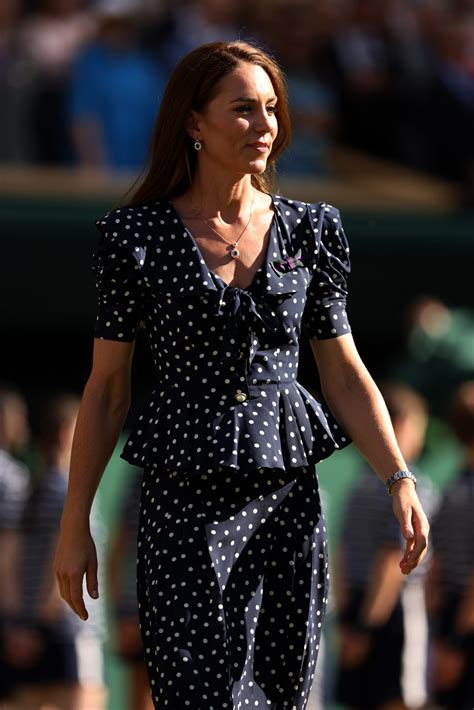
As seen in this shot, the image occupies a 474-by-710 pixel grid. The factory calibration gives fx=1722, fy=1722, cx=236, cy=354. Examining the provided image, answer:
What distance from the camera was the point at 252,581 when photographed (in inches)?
151

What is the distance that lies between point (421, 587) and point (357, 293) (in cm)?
301

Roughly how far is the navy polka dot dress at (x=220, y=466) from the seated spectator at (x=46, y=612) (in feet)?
10.7

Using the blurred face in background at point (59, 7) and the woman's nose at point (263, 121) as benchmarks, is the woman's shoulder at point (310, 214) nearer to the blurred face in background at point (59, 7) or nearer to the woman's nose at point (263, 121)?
the woman's nose at point (263, 121)

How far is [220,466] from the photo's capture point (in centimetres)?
371

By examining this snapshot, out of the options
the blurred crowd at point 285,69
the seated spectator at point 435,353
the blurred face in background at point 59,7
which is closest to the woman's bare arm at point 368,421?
the blurred crowd at point 285,69

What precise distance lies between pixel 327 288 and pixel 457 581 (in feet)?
10.1

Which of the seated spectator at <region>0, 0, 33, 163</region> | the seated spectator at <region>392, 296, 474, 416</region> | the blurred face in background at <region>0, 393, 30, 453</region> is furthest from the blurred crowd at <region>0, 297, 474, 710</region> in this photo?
the seated spectator at <region>0, 0, 33, 163</region>

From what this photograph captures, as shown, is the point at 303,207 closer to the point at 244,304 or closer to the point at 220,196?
the point at 220,196

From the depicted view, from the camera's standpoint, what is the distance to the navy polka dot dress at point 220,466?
3.74m

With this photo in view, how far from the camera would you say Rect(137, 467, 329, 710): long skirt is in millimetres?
3727

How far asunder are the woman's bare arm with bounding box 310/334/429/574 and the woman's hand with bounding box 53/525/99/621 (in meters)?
0.66

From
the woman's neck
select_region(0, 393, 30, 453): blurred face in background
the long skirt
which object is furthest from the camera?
select_region(0, 393, 30, 453): blurred face in background

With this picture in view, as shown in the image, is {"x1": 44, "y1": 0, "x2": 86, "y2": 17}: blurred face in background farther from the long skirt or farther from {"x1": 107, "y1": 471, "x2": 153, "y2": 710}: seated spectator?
the long skirt

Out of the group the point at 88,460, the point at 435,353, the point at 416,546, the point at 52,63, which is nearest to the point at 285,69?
the point at 52,63
